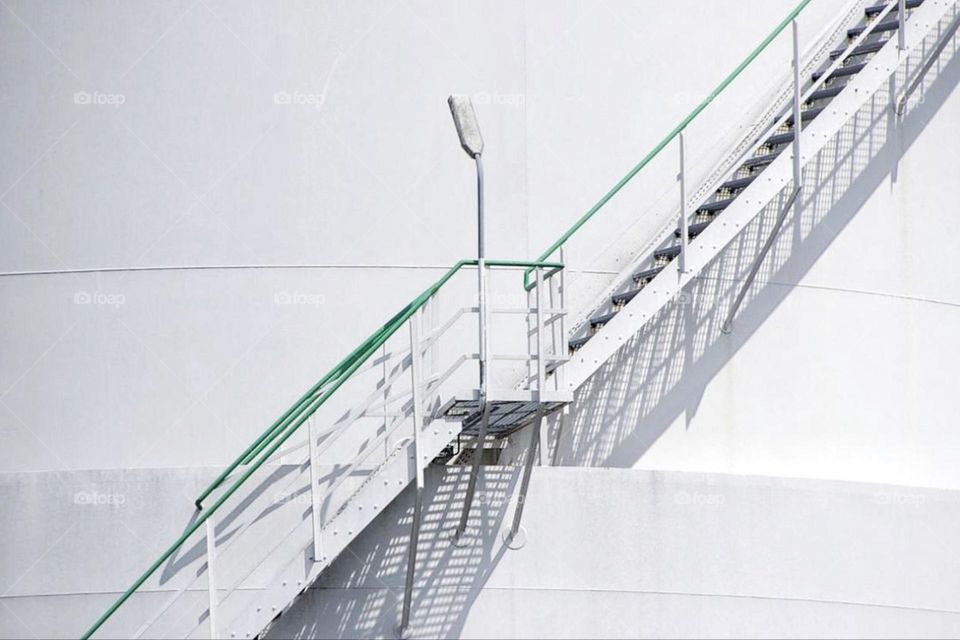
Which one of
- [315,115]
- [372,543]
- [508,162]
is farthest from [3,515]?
[508,162]

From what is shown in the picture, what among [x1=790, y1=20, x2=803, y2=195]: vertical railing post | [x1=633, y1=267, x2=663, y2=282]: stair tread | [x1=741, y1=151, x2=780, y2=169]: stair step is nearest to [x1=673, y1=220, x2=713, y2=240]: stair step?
[x1=633, y1=267, x2=663, y2=282]: stair tread

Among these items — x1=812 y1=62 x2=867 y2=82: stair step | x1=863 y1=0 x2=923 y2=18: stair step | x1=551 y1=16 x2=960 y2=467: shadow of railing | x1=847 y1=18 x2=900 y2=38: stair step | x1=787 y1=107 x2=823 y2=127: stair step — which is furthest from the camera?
x1=863 y1=0 x2=923 y2=18: stair step

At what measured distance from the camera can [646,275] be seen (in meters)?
15.1

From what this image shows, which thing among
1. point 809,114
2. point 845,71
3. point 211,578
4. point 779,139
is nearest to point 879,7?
point 845,71

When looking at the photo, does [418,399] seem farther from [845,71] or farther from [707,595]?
[845,71]

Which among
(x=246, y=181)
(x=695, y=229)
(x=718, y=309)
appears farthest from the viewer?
(x=718, y=309)

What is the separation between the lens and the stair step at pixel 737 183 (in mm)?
15211

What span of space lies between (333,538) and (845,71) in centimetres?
627

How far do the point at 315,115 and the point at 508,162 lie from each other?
1.69 m

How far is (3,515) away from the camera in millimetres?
14586

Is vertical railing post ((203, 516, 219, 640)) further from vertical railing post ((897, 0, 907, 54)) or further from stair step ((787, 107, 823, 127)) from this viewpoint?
vertical railing post ((897, 0, 907, 54))

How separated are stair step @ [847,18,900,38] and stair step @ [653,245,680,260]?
9.36 feet

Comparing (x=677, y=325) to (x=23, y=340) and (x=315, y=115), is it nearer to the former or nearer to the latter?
(x=315, y=115)

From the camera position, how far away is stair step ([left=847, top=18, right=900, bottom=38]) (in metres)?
16.1
